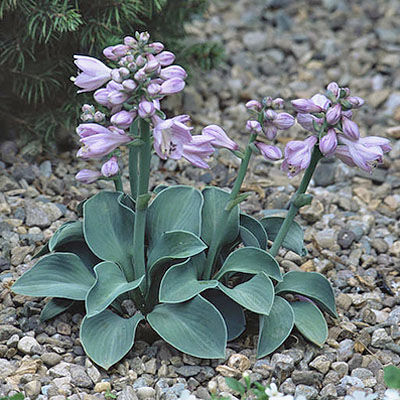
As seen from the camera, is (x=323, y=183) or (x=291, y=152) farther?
(x=323, y=183)

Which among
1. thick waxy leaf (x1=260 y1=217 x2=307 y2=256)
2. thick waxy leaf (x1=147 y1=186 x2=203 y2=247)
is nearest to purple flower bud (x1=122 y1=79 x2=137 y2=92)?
thick waxy leaf (x1=147 y1=186 x2=203 y2=247)

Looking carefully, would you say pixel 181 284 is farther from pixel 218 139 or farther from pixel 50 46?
pixel 50 46

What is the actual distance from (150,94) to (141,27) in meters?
1.85

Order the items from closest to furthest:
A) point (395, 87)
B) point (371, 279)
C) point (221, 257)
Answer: point (221, 257) < point (371, 279) < point (395, 87)

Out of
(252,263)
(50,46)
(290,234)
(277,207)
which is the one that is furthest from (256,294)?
(50,46)

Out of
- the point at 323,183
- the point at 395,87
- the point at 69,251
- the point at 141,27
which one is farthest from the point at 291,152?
the point at 395,87

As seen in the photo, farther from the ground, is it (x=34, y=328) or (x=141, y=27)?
(x=141, y=27)

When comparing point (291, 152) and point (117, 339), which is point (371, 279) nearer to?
point (291, 152)

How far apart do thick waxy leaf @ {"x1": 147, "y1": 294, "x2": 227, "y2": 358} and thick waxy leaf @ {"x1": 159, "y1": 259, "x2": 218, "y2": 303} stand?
0.05 metres

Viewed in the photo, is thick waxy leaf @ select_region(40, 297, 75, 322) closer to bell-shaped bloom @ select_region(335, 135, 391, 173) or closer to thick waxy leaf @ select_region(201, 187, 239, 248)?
thick waxy leaf @ select_region(201, 187, 239, 248)

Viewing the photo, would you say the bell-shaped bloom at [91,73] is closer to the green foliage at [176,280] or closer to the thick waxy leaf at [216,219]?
the green foliage at [176,280]

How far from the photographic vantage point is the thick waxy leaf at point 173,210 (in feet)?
8.89

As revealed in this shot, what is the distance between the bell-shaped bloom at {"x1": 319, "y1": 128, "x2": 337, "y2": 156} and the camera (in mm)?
2320

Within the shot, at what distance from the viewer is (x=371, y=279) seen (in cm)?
311
